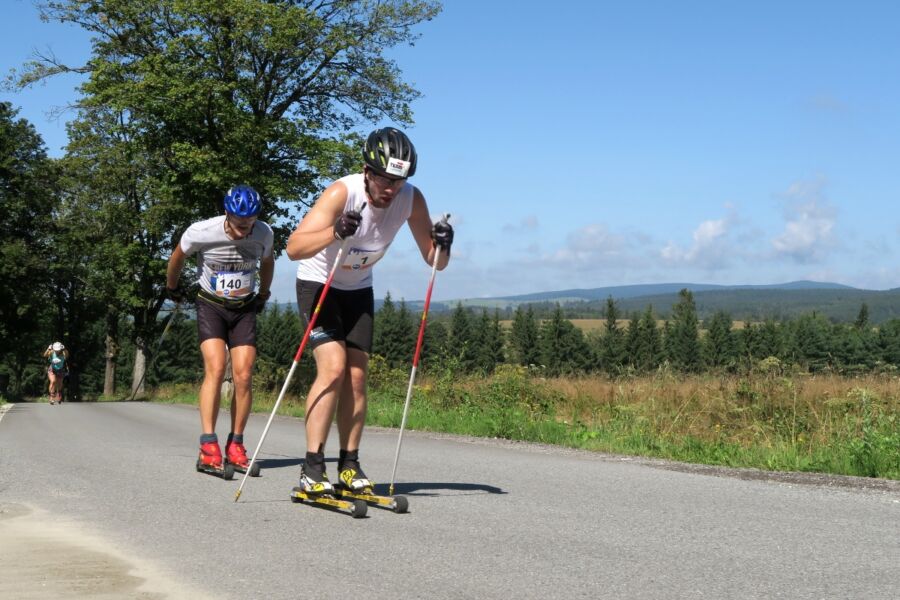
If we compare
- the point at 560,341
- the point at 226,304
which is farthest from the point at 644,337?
the point at 226,304

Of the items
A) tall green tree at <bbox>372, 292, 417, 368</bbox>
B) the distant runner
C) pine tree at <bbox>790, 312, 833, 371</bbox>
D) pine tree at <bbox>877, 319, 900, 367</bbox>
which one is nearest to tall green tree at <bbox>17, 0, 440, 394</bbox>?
the distant runner

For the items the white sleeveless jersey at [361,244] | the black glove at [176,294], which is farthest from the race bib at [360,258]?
the black glove at [176,294]

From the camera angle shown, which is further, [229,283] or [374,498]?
[229,283]

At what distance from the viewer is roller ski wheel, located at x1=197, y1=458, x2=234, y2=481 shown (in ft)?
25.1

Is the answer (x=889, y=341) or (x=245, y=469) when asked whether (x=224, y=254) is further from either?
(x=889, y=341)

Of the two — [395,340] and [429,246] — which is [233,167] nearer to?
[429,246]

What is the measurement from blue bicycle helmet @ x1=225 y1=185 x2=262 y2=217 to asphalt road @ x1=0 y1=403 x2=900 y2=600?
2119 mm

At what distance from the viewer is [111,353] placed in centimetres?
4862

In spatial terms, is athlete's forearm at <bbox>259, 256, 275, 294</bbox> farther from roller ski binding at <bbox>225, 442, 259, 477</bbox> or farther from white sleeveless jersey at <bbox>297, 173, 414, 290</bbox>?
white sleeveless jersey at <bbox>297, 173, 414, 290</bbox>

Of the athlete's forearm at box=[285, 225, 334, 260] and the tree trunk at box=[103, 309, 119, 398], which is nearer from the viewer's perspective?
the athlete's forearm at box=[285, 225, 334, 260]

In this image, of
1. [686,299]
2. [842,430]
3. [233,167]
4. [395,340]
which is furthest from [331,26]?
[686,299]

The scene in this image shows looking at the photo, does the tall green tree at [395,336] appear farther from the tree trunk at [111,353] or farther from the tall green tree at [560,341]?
the tree trunk at [111,353]

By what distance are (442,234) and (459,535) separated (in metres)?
2.11

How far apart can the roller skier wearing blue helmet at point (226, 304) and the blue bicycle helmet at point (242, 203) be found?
0.10 ft
